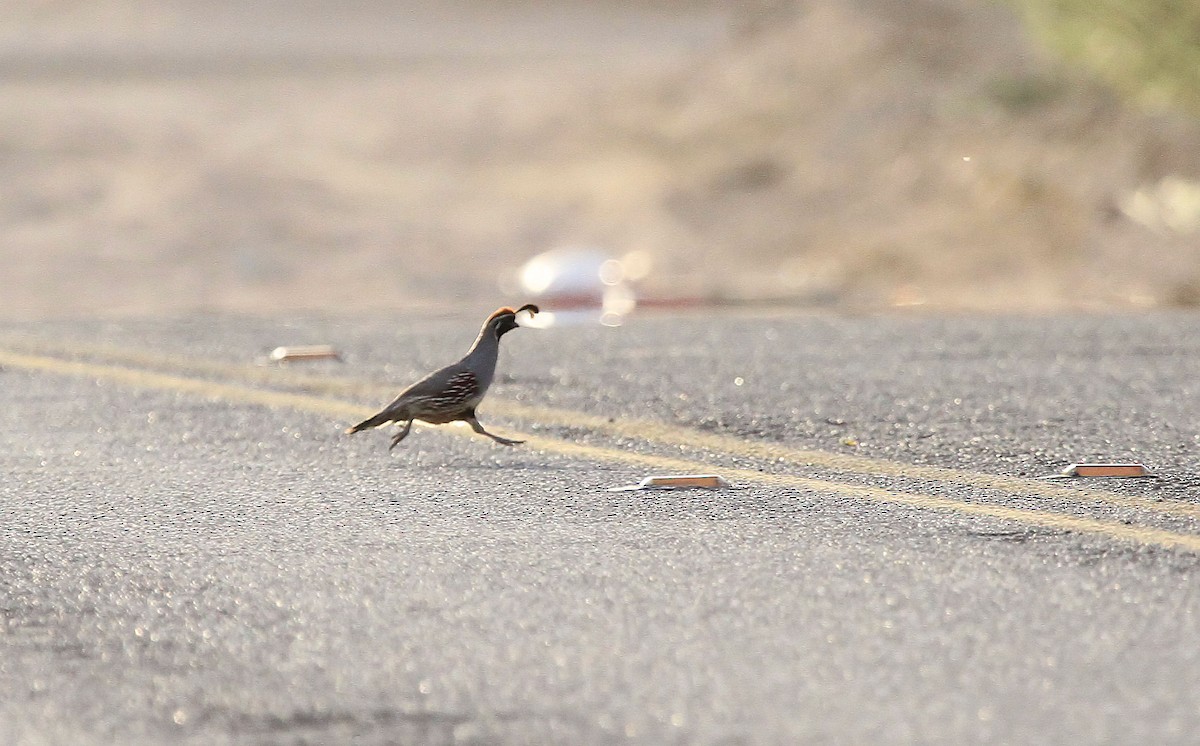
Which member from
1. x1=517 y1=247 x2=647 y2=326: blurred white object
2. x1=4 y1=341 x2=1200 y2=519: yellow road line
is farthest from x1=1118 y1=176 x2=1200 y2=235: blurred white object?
x1=4 y1=341 x2=1200 y2=519: yellow road line

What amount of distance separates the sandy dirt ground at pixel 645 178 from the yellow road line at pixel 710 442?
22.6 feet

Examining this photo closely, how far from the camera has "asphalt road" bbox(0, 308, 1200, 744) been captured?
4.97 metres

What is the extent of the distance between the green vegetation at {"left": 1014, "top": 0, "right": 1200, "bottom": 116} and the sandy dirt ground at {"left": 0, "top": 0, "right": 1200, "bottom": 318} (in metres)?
1.67

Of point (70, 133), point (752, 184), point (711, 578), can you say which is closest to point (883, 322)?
point (711, 578)

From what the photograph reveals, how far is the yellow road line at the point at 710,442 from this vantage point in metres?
7.84

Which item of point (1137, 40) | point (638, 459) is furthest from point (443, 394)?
point (1137, 40)

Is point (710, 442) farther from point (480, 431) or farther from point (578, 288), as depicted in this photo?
point (578, 288)

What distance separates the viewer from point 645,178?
141ft

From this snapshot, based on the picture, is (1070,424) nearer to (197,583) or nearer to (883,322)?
(197,583)

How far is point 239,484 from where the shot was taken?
8.52m

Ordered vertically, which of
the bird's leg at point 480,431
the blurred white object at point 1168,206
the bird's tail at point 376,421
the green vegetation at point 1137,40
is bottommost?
the bird's leg at point 480,431

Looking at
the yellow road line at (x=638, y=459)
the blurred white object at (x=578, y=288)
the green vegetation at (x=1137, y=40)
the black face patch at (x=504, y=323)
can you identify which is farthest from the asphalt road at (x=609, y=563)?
the green vegetation at (x=1137, y=40)

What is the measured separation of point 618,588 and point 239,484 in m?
2.69

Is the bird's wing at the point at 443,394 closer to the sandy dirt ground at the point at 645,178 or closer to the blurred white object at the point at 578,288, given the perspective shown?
Result: the blurred white object at the point at 578,288
